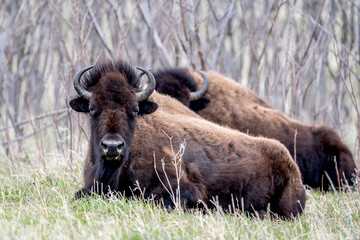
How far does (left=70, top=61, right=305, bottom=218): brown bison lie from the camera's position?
5.74 m

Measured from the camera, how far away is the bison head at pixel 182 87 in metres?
8.33

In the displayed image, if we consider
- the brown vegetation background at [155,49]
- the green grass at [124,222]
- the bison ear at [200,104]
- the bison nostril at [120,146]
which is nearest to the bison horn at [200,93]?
the bison ear at [200,104]

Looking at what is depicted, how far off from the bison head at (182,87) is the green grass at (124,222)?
2532mm

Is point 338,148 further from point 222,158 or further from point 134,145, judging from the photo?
point 134,145

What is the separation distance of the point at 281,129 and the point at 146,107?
3.46 meters

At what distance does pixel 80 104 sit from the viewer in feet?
19.7

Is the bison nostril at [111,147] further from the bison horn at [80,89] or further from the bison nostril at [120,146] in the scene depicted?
the bison horn at [80,89]

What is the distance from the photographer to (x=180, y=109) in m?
7.20

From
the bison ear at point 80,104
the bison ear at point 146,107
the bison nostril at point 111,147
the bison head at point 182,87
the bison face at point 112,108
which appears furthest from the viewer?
the bison head at point 182,87

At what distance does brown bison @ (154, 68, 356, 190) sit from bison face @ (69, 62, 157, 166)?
2.60 m

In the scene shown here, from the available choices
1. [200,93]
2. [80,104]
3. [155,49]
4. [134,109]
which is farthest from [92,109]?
[155,49]

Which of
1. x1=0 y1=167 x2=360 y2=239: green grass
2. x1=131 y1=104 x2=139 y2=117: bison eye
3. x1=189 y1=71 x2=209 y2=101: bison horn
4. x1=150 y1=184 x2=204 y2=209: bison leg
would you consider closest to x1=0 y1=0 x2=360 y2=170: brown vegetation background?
x1=189 y1=71 x2=209 y2=101: bison horn

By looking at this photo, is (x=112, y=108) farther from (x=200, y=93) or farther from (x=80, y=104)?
(x=200, y=93)

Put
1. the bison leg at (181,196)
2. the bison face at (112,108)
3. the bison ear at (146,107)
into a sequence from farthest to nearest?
the bison ear at (146,107), the bison leg at (181,196), the bison face at (112,108)
